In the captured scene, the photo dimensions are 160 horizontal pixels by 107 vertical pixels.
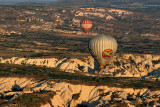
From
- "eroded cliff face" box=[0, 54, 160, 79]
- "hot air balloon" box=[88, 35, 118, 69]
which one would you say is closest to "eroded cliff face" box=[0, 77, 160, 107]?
"hot air balloon" box=[88, 35, 118, 69]

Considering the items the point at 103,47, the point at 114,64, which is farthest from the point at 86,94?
the point at 114,64

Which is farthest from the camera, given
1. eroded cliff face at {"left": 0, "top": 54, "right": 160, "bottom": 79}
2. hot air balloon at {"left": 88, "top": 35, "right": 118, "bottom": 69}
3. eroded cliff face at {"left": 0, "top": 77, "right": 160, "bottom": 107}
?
eroded cliff face at {"left": 0, "top": 54, "right": 160, "bottom": 79}

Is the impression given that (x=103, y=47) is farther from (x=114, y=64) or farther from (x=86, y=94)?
(x=86, y=94)

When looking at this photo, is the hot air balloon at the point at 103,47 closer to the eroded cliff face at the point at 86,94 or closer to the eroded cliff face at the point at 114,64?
the eroded cliff face at the point at 114,64

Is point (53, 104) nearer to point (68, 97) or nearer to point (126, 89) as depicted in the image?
point (68, 97)

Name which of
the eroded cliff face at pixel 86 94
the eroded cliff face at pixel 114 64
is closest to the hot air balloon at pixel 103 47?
the eroded cliff face at pixel 114 64

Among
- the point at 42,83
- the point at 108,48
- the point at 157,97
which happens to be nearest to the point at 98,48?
the point at 108,48

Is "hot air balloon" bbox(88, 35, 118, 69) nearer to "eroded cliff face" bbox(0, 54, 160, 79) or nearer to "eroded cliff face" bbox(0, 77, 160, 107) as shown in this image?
"eroded cliff face" bbox(0, 54, 160, 79)

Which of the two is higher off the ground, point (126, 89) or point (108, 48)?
point (108, 48)
